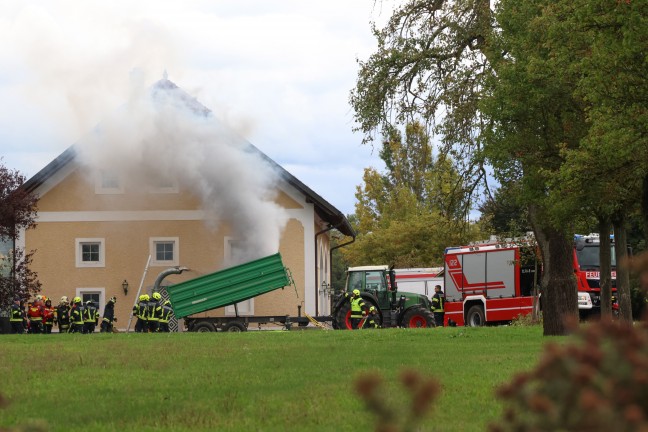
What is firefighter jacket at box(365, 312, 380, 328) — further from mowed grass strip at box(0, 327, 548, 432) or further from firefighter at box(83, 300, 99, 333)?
mowed grass strip at box(0, 327, 548, 432)

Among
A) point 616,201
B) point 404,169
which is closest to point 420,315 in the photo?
point 616,201

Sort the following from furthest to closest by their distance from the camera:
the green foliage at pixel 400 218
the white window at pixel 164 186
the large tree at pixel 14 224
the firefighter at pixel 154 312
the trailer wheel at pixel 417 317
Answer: the green foliage at pixel 400 218 < the white window at pixel 164 186 < the trailer wheel at pixel 417 317 < the firefighter at pixel 154 312 < the large tree at pixel 14 224

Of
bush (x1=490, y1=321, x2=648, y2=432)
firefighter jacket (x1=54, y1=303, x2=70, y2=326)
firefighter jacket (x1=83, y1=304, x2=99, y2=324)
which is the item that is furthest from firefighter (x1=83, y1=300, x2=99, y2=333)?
bush (x1=490, y1=321, x2=648, y2=432)

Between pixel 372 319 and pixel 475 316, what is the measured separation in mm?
7249

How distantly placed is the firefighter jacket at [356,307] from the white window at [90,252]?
39.8 ft

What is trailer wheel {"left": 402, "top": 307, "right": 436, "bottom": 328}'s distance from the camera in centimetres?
3869

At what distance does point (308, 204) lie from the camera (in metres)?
42.9

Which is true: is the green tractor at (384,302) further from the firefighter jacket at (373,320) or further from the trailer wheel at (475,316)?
the trailer wheel at (475,316)

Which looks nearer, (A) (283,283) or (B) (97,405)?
(B) (97,405)

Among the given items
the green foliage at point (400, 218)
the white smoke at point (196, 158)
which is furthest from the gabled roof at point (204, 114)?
the green foliage at point (400, 218)

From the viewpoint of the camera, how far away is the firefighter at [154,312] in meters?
34.3

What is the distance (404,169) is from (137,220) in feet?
133

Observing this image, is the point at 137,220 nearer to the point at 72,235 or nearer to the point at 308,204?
the point at 72,235

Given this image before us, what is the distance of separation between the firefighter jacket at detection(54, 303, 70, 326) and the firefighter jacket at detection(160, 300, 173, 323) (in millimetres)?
3422
